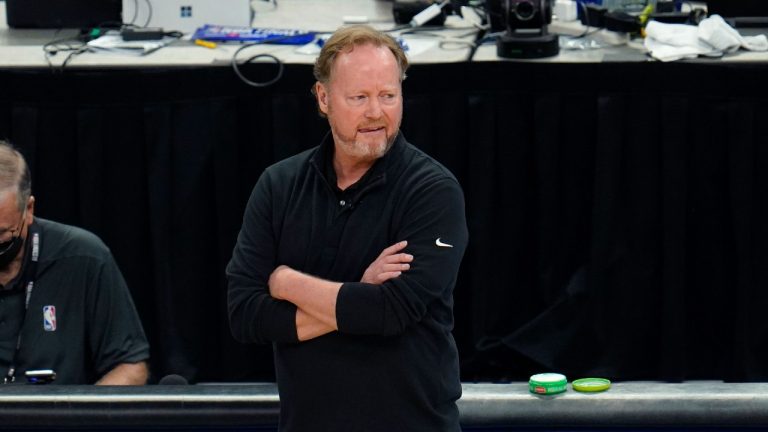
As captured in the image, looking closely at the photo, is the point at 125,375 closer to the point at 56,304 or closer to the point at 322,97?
the point at 56,304

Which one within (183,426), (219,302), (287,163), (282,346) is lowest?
(219,302)

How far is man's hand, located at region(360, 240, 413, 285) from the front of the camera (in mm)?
2340

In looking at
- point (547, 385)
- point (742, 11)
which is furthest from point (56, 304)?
point (742, 11)

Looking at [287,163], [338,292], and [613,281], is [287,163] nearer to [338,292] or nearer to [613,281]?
[338,292]

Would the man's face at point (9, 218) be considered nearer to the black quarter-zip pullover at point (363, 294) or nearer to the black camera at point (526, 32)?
the black quarter-zip pullover at point (363, 294)

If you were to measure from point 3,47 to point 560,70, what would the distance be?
→ 165 centimetres

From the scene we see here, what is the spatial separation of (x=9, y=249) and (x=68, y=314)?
0.19 meters

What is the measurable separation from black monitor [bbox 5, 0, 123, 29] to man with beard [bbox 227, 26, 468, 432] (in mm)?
2208

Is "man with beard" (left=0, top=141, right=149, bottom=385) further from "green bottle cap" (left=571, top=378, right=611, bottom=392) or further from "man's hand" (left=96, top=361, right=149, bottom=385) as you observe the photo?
"green bottle cap" (left=571, top=378, right=611, bottom=392)

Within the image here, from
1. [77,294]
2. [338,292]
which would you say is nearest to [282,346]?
[338,292]

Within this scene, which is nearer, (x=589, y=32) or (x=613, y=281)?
(x=613, y=281)

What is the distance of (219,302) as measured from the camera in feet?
13.2

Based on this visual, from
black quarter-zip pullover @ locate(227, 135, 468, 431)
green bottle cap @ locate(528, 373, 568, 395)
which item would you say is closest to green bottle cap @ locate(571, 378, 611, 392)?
green bottle cap @ locate(528, 373, 568, 395)

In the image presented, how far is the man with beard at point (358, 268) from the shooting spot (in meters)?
2.35
